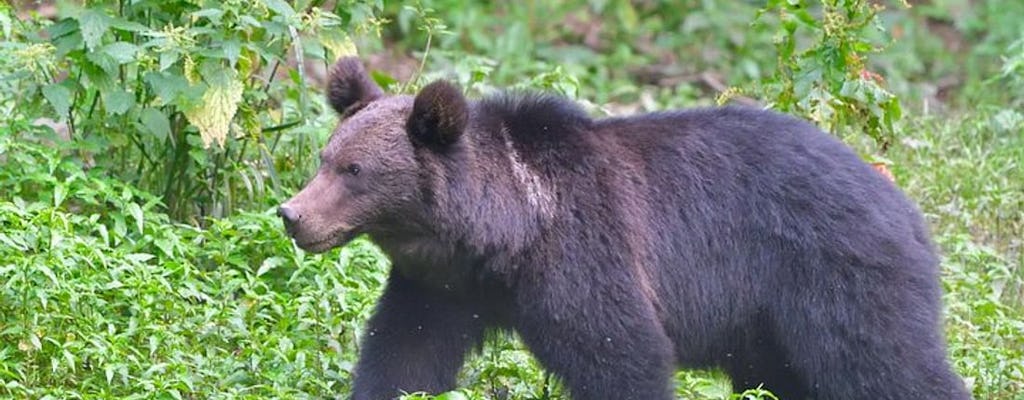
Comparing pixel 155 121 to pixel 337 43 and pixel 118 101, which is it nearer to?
pixel 118 101

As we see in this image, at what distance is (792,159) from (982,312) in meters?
1.82

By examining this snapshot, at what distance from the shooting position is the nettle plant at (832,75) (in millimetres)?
8016

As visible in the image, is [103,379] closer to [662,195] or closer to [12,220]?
[12,220]

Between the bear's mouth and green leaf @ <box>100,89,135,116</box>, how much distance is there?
180 cm

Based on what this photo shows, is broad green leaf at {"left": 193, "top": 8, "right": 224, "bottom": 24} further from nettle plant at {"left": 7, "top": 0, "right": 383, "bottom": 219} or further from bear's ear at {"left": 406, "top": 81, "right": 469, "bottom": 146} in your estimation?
bear's ear at {"left": 406, "top": 81, "right": 469, "bottom": 146}

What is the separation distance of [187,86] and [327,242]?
160 centimetres

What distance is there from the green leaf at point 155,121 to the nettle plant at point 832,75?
2399 millimetres

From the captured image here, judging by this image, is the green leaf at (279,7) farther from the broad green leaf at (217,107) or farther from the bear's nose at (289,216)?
the bear's nose at (289,216)

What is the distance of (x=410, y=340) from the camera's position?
21.2 feet

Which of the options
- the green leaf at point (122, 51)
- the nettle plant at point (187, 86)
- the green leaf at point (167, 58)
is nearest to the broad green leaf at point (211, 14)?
the nettle plant at point (187, 86)

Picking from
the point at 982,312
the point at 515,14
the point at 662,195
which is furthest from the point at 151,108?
the point at 515,14

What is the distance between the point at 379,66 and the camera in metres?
13.4

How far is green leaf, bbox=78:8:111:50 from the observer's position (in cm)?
731

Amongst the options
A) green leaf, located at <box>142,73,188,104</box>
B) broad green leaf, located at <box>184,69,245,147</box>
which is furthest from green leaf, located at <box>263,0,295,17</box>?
green leaf, located at <box>142,73,188,104</box>
